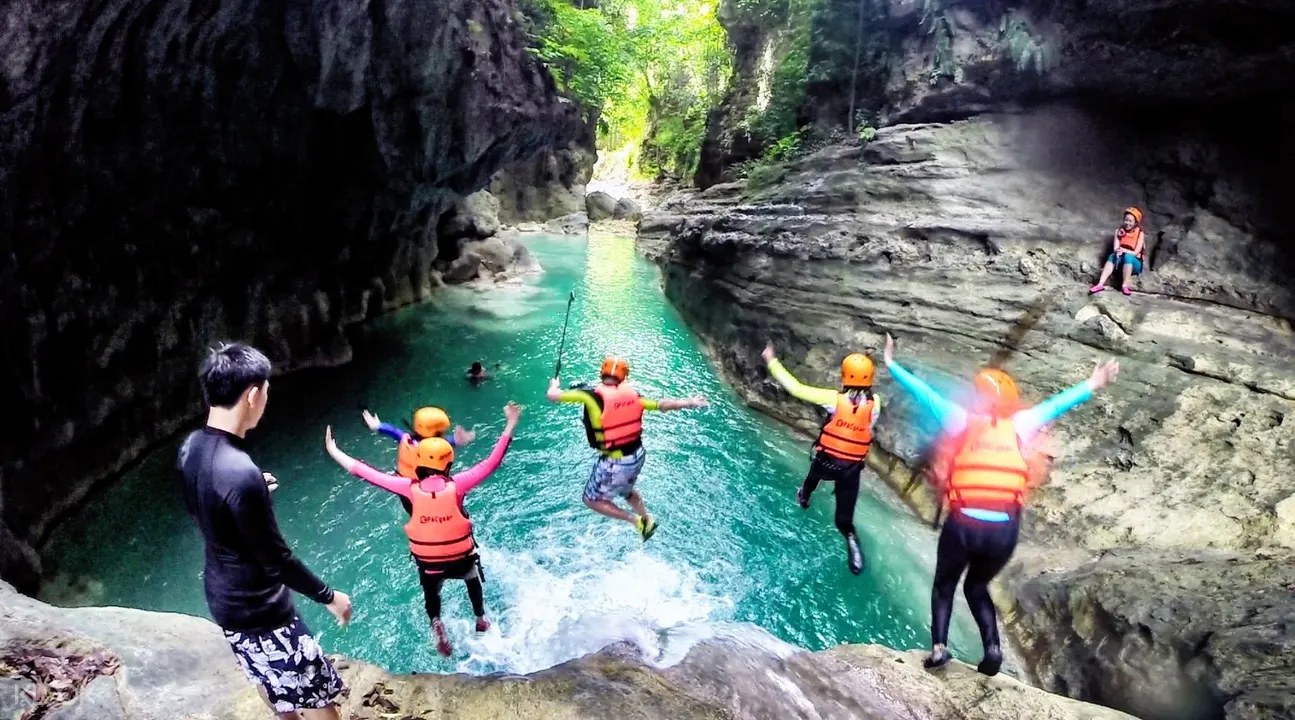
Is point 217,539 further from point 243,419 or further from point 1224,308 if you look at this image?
point 1224,308

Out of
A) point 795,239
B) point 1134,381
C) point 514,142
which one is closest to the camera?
point 1134,381

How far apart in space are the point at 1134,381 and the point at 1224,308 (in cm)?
215

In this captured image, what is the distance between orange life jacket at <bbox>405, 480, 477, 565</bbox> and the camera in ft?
16.5

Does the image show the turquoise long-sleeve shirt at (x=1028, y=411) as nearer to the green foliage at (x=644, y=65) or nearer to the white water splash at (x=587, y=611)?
the white water splash at (x=587, y=611)

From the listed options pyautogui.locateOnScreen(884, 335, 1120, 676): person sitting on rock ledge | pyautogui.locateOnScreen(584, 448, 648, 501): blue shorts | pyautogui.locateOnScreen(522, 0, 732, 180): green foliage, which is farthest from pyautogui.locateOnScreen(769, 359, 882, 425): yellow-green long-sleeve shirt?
pyautogui.locateOnScreen(522, 0, 732, 180): green foliage

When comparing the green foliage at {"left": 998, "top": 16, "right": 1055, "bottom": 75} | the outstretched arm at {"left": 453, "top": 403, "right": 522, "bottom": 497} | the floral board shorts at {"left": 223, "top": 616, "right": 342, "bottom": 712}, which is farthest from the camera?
the green foliage at {"left": 998, "top": 16, "right": 1055, "bottom": 75}

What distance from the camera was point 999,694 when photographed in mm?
4582

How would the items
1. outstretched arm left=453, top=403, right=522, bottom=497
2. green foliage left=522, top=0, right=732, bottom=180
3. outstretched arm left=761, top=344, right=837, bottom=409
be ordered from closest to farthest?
outstretched arm left=453, top=403, right=522, bottom=497
outstretched arm left=761, top=344, right=837, bottom=409
green foliage left=522, top=0, right=732, bottom=180

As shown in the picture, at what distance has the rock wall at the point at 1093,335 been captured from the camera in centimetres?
544

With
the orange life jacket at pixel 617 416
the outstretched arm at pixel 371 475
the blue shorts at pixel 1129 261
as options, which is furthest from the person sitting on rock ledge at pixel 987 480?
the blue shorts at pixel 1129 261

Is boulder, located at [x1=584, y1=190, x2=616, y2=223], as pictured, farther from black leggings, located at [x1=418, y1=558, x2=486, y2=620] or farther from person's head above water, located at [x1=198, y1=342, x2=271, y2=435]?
person's head above water, located at [x1=198, y1=342, x2=271, y2=435]

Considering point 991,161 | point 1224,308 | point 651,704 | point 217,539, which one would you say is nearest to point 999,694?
point 651,704

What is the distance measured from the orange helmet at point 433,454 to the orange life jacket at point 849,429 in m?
3.79

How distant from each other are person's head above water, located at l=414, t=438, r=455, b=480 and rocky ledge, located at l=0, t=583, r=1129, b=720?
143cm
